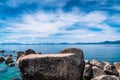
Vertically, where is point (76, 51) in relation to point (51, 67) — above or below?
above

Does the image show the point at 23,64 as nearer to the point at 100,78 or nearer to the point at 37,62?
the point at 37,62

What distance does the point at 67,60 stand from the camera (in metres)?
14.9

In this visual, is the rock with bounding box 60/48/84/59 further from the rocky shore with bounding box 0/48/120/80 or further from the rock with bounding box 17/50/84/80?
the rock with bounding box 17/50/84/80

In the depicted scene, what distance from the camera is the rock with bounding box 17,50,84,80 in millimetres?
14930

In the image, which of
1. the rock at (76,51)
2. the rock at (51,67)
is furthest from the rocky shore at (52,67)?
the rock at (76,51)

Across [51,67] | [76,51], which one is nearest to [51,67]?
[51,67]

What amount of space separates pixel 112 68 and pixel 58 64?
31.3ft

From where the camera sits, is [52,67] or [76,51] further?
[76,51]

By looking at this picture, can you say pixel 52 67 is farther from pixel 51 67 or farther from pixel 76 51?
pixel 76 51

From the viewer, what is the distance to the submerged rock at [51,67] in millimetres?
14930

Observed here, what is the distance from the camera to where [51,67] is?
14938mm

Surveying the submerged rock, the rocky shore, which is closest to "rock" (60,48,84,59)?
the rocky shore

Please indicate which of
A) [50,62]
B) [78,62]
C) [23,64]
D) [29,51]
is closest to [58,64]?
[50,62]

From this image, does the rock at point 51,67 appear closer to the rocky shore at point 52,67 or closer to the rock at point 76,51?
the rocky shore at point 52,67
